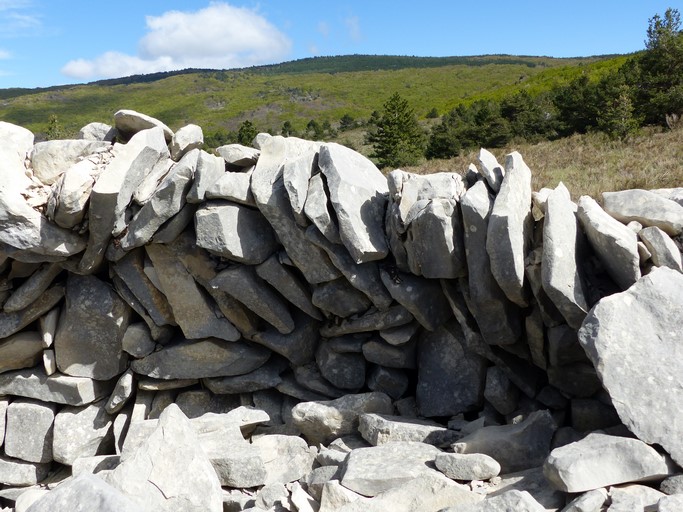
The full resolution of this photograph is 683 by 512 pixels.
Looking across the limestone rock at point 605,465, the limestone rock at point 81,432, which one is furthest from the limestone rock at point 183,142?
the limestone rock at point 605,465

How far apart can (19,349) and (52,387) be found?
0.77 meters

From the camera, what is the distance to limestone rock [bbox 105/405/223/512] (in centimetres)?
568

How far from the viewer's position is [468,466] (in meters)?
5.59

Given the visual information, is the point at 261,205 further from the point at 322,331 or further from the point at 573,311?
the point at 573,311

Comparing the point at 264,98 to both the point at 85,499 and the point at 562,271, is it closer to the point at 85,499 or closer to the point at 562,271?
the point at 562,271

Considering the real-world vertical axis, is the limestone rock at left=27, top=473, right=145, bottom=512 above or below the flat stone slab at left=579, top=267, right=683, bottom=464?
below

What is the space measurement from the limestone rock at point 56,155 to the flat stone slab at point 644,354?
736 centimetres

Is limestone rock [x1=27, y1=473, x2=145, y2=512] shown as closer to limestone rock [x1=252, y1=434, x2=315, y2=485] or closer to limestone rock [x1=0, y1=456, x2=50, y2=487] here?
limestone rock [x1=252, y1=434, x2=315, y2=485]

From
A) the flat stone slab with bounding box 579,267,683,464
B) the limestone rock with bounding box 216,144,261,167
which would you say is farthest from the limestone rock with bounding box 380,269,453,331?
the limestone rock with bounding box 216,144,261,167

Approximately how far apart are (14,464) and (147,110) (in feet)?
449

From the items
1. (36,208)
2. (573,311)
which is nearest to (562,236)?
(573,311)

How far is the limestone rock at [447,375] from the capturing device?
782cm

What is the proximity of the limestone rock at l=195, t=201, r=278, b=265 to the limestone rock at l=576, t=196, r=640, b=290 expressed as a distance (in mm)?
4080

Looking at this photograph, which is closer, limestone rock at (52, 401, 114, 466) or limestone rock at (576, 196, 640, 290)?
limestone rock at (576, 196, 640, 290)
